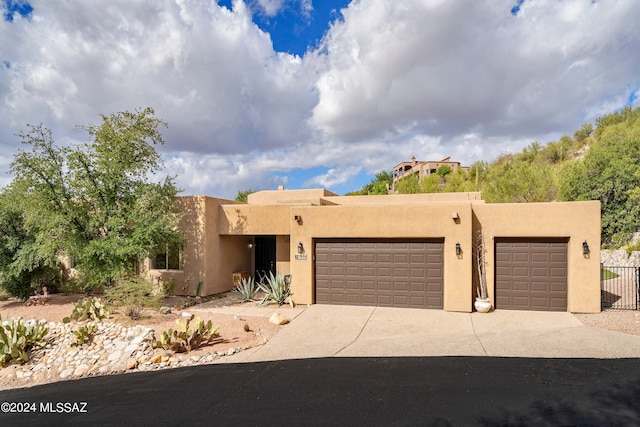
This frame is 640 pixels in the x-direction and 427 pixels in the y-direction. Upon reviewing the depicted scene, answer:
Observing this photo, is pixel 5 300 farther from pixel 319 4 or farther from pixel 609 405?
pixel 609 405

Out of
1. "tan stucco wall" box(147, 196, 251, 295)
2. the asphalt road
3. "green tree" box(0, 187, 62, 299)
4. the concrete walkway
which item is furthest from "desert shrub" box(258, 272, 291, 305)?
"green tree" box(0, 187, 62, 299)

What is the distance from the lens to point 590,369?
700cm

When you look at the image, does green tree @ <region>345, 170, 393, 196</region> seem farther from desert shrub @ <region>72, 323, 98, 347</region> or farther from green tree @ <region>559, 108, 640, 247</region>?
desert shrub @ <region>72, 323, 98, 347</region>

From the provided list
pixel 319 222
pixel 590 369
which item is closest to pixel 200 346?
pixel 319 222

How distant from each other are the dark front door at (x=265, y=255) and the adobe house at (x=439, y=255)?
3.26 meters

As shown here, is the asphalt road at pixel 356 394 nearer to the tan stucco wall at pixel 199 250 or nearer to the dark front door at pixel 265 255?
the tan stucco wall at pixel 199 250

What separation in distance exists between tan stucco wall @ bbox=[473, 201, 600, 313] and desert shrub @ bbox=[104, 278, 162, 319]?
11.8 meters

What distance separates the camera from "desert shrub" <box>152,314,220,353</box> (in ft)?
28.7

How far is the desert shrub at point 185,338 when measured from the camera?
28.7ft

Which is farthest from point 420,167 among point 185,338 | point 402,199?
point 185,338

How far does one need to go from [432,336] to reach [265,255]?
9789 millimetres

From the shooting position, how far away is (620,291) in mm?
14758

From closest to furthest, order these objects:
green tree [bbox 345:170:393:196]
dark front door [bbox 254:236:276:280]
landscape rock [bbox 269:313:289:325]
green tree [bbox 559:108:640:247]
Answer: landscape rock [bbox 269:313:289:325], dark front door [bbox 254:236:276:280], green tree [bbox 559:108:640:247], green tree [bbox 345:170:393:196]

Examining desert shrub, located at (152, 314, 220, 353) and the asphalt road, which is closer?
the asphalt road
